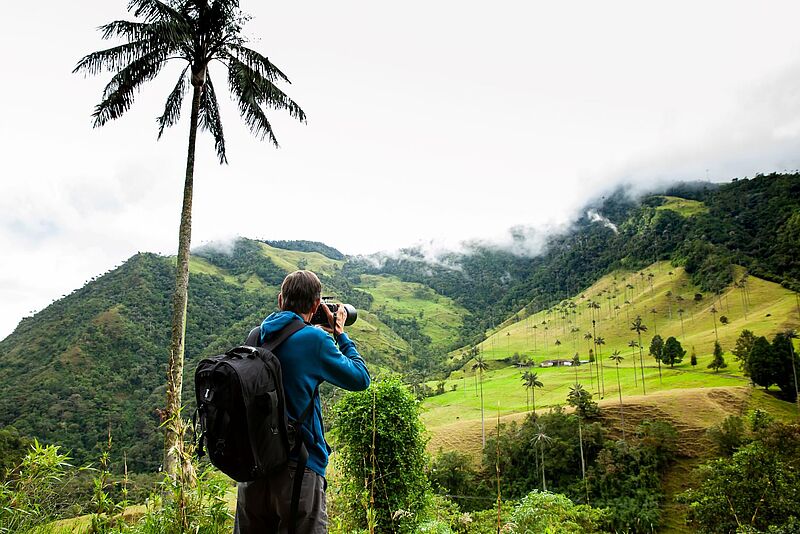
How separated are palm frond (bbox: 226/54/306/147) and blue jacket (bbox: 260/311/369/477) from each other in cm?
909

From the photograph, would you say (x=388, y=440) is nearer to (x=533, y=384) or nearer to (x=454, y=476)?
(x=454, y=476)

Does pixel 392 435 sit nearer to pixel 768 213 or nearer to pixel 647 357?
pixel 647 357

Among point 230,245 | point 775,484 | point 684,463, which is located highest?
point 230,245

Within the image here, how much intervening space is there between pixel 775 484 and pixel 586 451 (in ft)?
61.9

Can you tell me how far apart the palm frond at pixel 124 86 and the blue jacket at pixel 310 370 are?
30.4ft

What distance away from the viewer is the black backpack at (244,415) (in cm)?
192

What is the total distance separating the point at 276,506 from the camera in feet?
6.90

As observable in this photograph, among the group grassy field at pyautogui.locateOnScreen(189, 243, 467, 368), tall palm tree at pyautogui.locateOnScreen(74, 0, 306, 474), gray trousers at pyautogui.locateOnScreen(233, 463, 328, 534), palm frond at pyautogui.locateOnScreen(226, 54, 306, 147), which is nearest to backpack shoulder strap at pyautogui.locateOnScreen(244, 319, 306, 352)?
gray trousers at pyautogui.locateOnScreen(233, 463, 328, 534)

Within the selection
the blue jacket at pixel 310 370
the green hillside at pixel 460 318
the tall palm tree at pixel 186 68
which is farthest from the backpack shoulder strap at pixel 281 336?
the green hillside at pixel 460 318

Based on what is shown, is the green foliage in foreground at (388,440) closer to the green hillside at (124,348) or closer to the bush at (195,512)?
the bush at (195,512)

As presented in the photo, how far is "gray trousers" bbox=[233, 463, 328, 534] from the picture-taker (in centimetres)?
211

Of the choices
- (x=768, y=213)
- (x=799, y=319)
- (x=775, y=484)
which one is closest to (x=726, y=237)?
(x=768, y=213)

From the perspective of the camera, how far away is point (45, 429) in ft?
143

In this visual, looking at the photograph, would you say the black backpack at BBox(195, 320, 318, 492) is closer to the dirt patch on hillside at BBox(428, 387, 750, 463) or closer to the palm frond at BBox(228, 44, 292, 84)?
the palm frond at BBox(228, 44, 292, 84)
